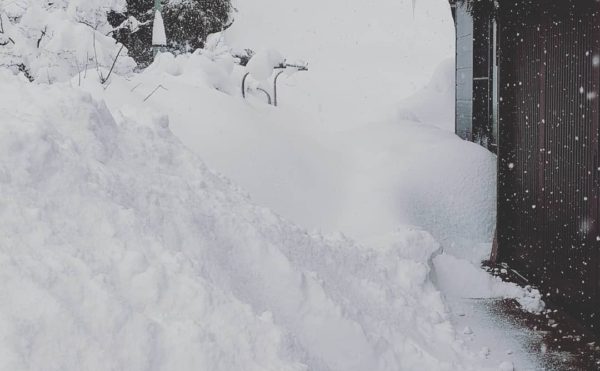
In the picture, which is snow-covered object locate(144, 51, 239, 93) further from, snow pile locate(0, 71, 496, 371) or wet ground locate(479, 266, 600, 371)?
wet ground locate(479, 266, 600, 371)

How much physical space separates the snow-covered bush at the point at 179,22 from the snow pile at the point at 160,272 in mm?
15281

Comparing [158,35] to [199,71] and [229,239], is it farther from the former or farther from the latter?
[229,239]

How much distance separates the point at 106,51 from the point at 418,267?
7.76 metres

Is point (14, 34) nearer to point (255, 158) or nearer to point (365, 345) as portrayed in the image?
point (255, 158)

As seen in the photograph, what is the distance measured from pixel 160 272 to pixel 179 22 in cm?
1828

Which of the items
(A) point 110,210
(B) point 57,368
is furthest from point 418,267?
(B) point 57,368

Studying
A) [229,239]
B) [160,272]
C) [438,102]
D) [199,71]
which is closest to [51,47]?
[199,71]

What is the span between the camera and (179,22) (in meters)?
20.8

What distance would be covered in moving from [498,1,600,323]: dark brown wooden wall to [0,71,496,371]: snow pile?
3.04 feet

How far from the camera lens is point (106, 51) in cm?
1196

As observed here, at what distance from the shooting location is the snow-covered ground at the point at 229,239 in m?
2.94

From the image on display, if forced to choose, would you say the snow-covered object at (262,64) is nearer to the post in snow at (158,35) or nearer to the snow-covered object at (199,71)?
the snow-covered object at (199,71)

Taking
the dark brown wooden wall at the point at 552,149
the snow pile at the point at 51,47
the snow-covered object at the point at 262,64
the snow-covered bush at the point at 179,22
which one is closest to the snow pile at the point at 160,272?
the dark brown wooden wall at the point at 552,149

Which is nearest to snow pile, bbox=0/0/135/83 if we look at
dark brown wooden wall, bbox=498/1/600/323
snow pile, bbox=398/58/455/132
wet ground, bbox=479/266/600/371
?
snow pile, bbox=398/58/455/132
